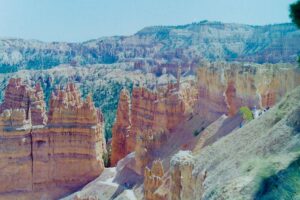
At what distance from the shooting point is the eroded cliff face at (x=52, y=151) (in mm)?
46031

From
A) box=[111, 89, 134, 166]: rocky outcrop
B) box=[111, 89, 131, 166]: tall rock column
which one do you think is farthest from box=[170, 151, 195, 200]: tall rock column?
box=[111, 89, 131, 166]: tall rock column

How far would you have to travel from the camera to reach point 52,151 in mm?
47344

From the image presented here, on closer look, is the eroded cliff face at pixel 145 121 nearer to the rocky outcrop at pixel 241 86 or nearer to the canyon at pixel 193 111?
the canyon at pixel 193 111

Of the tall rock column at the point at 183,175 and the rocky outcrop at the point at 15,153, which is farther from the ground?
the tall rock column at the point at 183,175

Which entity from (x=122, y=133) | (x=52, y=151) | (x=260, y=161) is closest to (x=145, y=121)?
(x=122, y=133)

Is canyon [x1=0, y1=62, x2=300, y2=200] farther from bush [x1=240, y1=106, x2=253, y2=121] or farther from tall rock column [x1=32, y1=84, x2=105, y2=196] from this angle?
bush [x1=240, y1=106, x2=253, y2=121]

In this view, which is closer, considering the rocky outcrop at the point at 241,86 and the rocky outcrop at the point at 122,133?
the rocky outcrop at the point at 241,86

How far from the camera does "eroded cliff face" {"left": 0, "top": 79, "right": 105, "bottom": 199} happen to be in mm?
46031

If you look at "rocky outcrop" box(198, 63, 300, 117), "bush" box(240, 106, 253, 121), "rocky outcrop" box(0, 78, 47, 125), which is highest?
"rocky outcrop" box(198, 63, 300, 117)

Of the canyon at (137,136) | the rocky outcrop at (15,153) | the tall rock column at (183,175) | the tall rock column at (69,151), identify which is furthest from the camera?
the tall rock column at (69,151)

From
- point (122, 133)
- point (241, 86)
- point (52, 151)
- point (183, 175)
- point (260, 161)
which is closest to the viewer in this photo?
point (260, 161)

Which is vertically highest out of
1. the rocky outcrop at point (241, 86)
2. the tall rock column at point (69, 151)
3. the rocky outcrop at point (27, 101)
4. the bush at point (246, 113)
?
the rocky outcrop at point (241, 86)

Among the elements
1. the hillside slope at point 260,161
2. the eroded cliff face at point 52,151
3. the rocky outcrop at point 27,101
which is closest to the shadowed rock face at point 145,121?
the eroded cliff face at point 52,151

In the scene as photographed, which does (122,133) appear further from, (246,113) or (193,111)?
(246,113)
